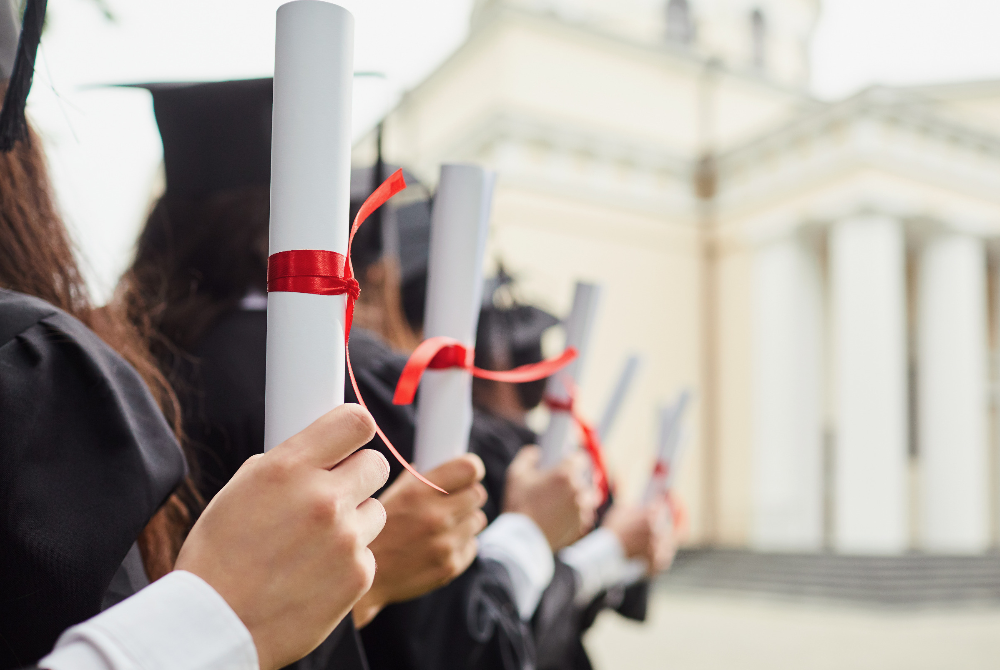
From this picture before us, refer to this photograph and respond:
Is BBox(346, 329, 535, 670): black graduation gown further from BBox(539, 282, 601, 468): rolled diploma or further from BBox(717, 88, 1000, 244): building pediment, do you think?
BBox(717, 88, 1000, 244): building pediment

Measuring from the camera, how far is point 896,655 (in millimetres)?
6953

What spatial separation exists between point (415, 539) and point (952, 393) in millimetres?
17274

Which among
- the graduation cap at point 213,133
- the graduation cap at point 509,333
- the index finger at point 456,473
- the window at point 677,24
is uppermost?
the window at point 677,24

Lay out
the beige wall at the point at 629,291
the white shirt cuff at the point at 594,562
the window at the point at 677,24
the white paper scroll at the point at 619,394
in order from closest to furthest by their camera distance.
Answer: the white paper scroll at the point at 619,394 < the white shirt cuff at the point at 594,562 < the beige wall at the point at 629,291 < the window at the point at 677,24

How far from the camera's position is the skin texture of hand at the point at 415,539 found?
1.22 meters

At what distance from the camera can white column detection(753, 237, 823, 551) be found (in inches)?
659

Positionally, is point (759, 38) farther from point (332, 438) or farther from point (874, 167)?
point (332, 438)

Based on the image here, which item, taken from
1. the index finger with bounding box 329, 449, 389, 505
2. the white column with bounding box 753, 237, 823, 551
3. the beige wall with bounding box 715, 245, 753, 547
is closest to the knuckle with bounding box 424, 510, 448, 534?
the index finger with bounding box 329, 449, 389, 505

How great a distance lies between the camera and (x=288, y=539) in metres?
0.69

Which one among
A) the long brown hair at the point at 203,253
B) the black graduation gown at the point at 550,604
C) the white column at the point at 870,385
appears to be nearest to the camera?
the long brown hair at the point at 203,253

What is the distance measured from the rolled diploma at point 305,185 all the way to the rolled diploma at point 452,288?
1.47 feet

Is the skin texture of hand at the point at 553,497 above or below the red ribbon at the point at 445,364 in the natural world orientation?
below

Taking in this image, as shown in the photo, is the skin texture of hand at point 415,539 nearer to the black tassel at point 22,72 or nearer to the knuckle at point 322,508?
the knuckle at point 322,508

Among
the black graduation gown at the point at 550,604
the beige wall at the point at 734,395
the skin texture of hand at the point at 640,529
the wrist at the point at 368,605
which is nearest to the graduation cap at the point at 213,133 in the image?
the wrist at the point at 368,605
